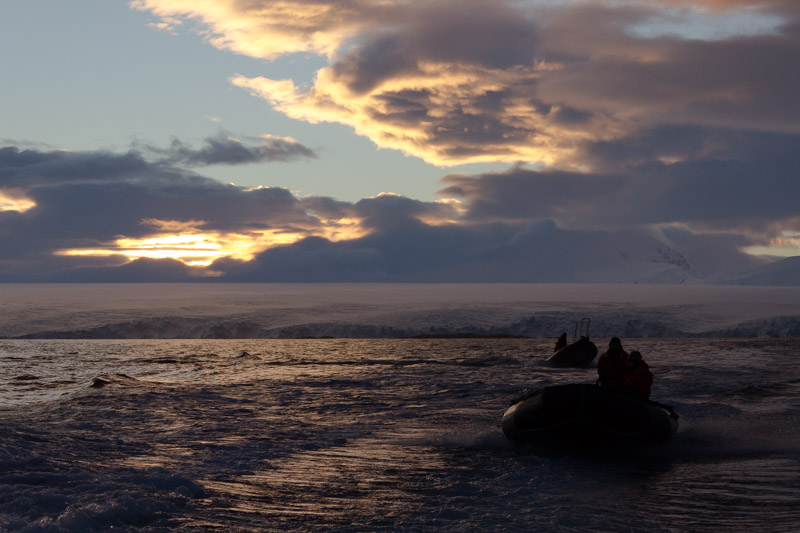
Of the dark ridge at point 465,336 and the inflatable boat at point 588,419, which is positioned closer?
the inflatable boat at point 588,419

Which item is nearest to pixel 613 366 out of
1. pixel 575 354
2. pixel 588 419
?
pixel 588 419

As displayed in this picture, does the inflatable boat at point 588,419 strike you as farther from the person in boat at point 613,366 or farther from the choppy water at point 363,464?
the person in boat at point 613,366

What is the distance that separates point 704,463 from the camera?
14.0 metres

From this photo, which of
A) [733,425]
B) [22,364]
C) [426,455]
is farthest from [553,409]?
[22,364]

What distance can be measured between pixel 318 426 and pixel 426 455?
4661mm

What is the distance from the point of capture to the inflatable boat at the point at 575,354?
38562 mm

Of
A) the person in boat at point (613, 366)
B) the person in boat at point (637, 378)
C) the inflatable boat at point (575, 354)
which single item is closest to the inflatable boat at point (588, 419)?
the person in boat at point (637, 378)

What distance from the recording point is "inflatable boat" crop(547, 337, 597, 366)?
3856 centimetres

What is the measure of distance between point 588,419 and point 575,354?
24252 mm

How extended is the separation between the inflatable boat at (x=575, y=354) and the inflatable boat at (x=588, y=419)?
906 inches

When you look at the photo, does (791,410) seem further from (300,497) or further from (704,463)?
(300,497)

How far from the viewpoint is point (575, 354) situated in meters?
38.6

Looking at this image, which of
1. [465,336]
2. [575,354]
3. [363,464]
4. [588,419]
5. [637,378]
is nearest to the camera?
[363,464]

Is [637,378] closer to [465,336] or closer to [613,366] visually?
[613,366]
